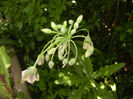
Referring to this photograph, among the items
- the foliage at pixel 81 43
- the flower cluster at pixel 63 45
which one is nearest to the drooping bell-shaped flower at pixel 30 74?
the flower cluster at pixel 63 45

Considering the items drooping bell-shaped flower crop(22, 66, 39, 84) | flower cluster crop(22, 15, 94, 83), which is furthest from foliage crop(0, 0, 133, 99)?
drooping bell-shaped flower crop(22, 66, 39, 84)

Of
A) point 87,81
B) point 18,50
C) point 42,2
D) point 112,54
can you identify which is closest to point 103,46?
point 112,54

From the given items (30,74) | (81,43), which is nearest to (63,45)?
(30,74)

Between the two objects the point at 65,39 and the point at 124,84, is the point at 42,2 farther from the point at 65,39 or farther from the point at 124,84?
the point at 124,84

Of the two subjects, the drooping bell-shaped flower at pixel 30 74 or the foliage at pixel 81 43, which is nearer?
the drooping bell-shaped flower at pixel 30 74

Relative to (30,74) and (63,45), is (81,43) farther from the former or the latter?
(30,74)

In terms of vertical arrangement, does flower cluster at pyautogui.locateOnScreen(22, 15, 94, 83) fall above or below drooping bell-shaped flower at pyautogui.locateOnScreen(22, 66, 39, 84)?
above

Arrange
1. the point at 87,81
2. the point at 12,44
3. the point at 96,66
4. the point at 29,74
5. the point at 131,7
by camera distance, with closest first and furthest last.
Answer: the point at 29,74 < the point at 87,81 < the point at 131,7 < the point at 96,66 < the point at 12,44

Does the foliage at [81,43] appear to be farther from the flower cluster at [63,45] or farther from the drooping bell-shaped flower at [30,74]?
the drooping bell-shaped flower at [30,74]

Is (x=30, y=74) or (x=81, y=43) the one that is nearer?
(x=30, y=74)

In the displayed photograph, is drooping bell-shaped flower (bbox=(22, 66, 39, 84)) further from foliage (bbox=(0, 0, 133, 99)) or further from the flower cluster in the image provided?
foliage (bbox=(0, 0, 133, 99))

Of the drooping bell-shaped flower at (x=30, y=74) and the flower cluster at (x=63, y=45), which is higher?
the flower cluster at (x=63, y=45)
